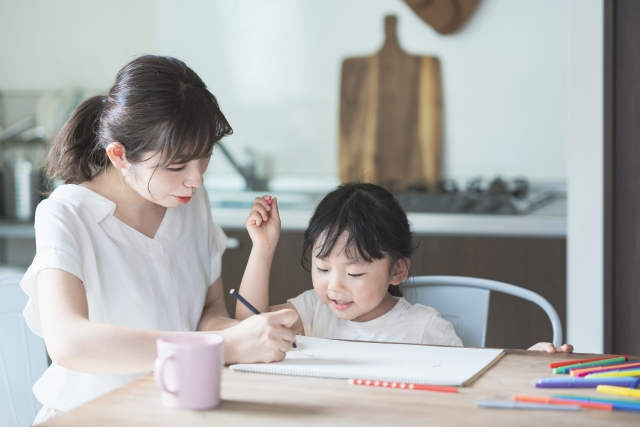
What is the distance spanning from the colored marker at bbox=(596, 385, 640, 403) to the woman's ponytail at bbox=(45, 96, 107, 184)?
2.95ft

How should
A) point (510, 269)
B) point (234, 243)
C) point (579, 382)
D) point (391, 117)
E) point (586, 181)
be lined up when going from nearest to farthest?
point (579, 382) < point (586, 181) < point (510, 269) < point (234, 243) < point (391, 117)

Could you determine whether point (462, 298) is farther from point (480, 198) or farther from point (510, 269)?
point (480, 198)

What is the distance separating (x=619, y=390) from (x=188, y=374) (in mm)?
512

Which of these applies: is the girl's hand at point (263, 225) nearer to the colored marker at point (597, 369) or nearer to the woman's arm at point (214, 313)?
the woman's arm at point (214, 313)

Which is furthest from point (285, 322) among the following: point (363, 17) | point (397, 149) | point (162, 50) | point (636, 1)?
point (162, 50)

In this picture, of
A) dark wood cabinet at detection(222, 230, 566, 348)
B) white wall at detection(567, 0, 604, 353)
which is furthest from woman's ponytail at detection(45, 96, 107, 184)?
white wall at detection(567, 0, 604, 353)

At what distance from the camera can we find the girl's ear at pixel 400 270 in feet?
4.48

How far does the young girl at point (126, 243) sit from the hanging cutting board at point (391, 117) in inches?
65.7

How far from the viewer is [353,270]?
128 centimetres

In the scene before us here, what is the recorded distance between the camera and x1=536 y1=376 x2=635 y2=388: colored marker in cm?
86

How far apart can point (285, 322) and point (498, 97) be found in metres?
2.17

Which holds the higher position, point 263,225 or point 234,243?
point 263,225

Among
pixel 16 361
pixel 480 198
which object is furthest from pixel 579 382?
pixel 480 198

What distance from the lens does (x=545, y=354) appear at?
103 cm
